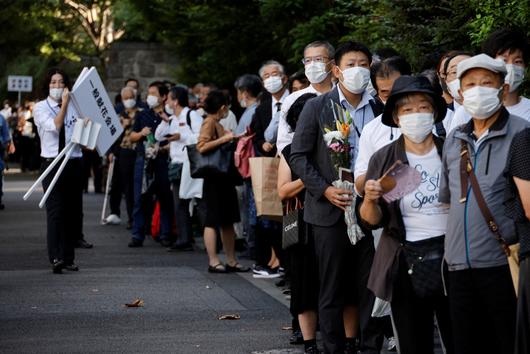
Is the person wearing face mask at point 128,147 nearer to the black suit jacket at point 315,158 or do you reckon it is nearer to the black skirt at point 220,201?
the black skirt at point 220,201

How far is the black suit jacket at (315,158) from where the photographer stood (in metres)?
8.48

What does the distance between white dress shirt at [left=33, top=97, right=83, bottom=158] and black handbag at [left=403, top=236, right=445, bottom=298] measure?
25.9 feet

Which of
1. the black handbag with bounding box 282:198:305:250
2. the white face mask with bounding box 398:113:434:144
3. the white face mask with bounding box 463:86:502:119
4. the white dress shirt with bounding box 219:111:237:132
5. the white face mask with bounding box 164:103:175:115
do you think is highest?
the white face mask with bounding box 463:86:502:119

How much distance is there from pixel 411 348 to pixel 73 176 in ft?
26.2

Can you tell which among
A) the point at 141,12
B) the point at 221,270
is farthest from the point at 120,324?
the point at 141,12

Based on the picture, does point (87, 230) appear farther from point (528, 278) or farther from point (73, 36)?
point (73, 36)

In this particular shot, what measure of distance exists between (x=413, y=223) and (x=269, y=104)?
6.57m

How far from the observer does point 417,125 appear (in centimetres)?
708

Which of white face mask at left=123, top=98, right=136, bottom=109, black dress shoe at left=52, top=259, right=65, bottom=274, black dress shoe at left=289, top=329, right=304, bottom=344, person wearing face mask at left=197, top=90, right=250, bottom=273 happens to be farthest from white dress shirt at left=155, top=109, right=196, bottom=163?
black dress shoe at left=289, top=329, right=304, bottom=344

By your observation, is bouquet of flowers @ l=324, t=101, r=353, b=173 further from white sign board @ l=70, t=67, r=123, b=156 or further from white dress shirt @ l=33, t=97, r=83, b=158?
white dress shirt @ l=33, t=97, r=83, b=158

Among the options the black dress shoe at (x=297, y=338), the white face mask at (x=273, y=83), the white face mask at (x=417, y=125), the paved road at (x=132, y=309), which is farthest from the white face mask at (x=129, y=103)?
the white face mask at (x=417, y=125)

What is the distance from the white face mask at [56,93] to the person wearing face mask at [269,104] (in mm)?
2175

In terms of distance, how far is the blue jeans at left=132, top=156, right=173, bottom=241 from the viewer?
58.7 feet

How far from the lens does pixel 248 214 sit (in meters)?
15.1
